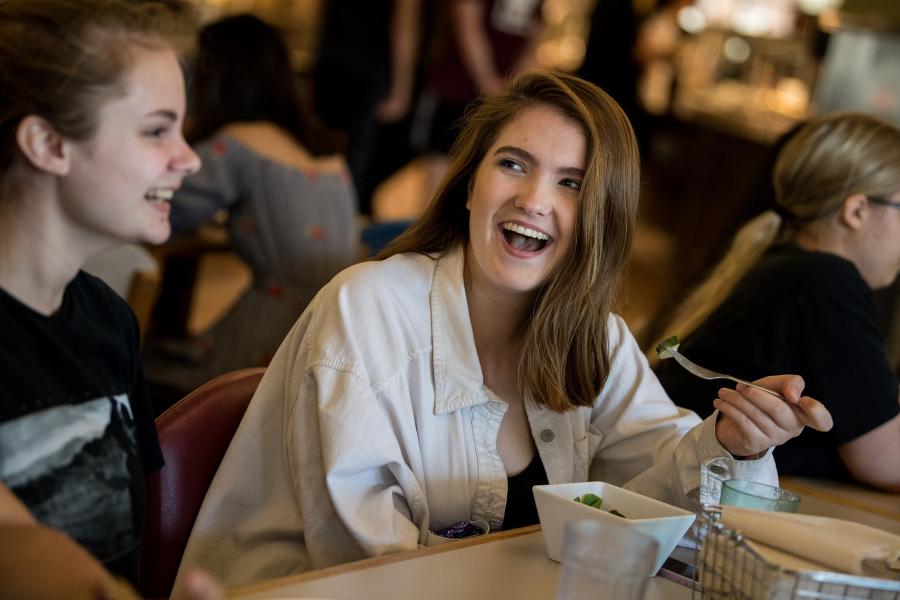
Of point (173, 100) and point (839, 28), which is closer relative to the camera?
point (173, 100)

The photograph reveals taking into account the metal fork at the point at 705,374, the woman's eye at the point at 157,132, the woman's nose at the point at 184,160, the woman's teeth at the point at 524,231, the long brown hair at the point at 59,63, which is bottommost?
the metal fork at the point at 705,374

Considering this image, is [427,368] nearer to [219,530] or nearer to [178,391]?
[219,530]

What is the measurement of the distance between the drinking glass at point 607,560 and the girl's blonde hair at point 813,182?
121cm

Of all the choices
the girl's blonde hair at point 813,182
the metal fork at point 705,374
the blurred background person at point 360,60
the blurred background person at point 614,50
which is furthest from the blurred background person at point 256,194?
the blurred background person at point 614,50

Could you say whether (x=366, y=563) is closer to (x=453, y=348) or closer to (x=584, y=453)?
(x=453, y=348)

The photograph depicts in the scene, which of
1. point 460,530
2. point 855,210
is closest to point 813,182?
point 855,210

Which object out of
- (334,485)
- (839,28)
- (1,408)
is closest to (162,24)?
(1,408)

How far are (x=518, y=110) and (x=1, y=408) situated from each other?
929 millimetres

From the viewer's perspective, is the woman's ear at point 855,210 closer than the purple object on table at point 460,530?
No

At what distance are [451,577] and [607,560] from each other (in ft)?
0.86

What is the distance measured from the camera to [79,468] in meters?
1.21

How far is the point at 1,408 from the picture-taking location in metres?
1.13

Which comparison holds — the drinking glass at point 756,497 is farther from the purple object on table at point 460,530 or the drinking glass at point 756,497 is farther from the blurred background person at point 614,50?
the blurred background person at point 614,50

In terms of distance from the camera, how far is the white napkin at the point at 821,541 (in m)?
1.24
